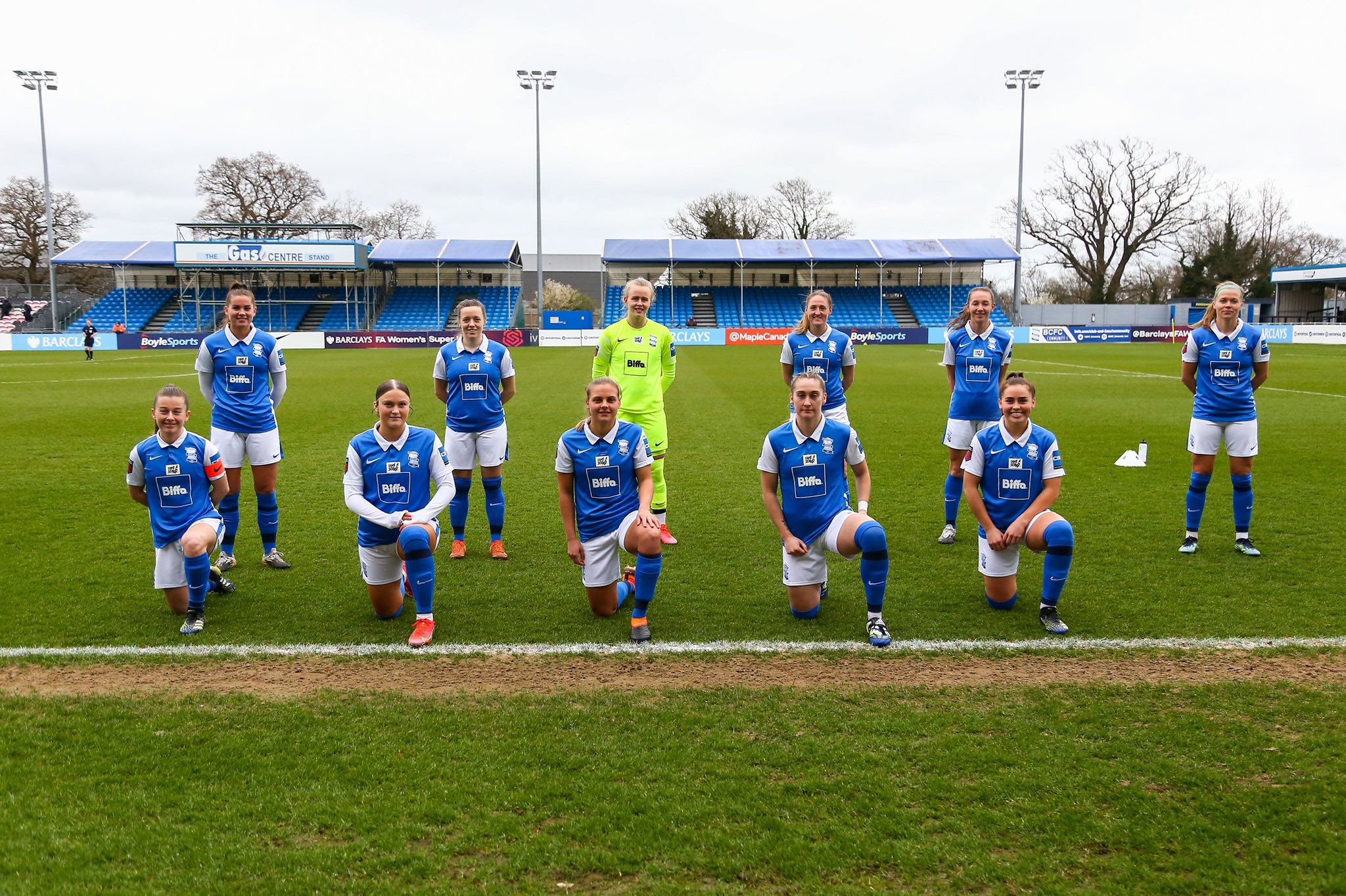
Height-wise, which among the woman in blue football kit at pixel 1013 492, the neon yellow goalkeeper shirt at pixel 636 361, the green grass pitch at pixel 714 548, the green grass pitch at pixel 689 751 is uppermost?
the neon yellow goalkeeper shirt at pixel 636 361

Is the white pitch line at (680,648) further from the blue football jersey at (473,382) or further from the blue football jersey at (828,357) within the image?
the blue football jersey at (828,357)

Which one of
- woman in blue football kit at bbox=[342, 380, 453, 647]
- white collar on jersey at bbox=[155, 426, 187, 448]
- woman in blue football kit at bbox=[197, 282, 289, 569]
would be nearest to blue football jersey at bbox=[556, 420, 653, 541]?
woman in blue football kit at bbox=[342, 380, 453, 647]

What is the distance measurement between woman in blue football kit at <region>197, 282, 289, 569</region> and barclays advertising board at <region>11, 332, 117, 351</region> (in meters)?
40.0

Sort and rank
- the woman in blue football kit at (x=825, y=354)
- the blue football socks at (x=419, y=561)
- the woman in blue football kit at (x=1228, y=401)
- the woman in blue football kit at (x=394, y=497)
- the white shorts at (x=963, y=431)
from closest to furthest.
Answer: the blue football socks at (x=419, y=561) < the woman in blue football kit at (x=394, y=497) < the woman in blue football kit at (x=1228, y=401) < the white shorts at (x=963, y=431) < the woman in blue football kit at (x=825, y=354)

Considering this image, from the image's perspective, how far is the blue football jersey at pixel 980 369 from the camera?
23.1 feet

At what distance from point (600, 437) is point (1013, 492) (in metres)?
2.57

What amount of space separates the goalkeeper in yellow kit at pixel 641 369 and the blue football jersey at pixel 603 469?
1456 mm

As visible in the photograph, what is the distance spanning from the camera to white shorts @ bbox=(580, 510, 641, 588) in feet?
17.7

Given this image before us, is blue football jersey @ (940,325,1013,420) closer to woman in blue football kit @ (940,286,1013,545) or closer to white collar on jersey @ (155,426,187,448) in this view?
Result: woman in blue football kit @ (940,286,1013,545)

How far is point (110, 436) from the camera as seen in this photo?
1314 centimetres

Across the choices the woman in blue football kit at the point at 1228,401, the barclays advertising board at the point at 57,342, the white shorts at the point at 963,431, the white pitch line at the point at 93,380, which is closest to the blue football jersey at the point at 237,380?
the white shorts at the point at 963,431

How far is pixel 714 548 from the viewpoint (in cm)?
720

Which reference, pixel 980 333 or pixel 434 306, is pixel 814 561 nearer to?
pixel 980 333

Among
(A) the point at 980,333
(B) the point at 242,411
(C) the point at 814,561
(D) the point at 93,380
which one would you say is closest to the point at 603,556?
(C) the point at 814,561
